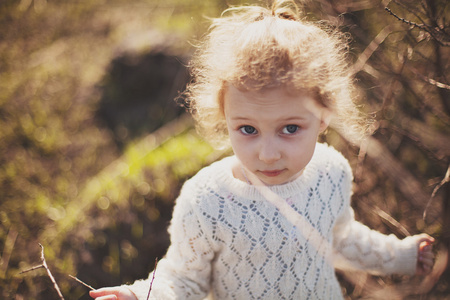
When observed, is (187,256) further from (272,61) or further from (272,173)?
(272,61)

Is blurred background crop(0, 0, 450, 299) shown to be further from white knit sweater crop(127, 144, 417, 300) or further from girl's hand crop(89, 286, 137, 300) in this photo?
girl's hand crop(89, 286, 137, 300)

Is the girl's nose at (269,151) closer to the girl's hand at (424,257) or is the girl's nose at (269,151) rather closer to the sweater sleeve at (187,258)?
the sweater sleeve at (187,258)

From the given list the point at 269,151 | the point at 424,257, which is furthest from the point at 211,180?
the point at 424,257

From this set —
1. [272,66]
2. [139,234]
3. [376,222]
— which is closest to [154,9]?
[139,234]

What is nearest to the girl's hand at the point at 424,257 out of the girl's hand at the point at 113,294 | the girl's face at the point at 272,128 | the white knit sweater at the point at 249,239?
the white knit sweater at the point at 249,239

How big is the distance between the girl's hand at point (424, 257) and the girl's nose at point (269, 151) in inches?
36.0

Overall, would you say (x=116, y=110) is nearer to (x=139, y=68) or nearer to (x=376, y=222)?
(x=139, y=68)

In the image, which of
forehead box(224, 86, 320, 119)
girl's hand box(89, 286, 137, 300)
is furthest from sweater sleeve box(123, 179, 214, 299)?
forehead box(224, 86, 320, 119)

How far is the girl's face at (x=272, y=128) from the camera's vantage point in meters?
1.13

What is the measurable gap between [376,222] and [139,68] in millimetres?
2985

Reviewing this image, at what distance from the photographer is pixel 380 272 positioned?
1641mm

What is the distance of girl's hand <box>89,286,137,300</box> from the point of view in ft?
3.72

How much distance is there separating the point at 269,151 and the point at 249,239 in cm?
37

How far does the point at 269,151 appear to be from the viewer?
1.15 m
